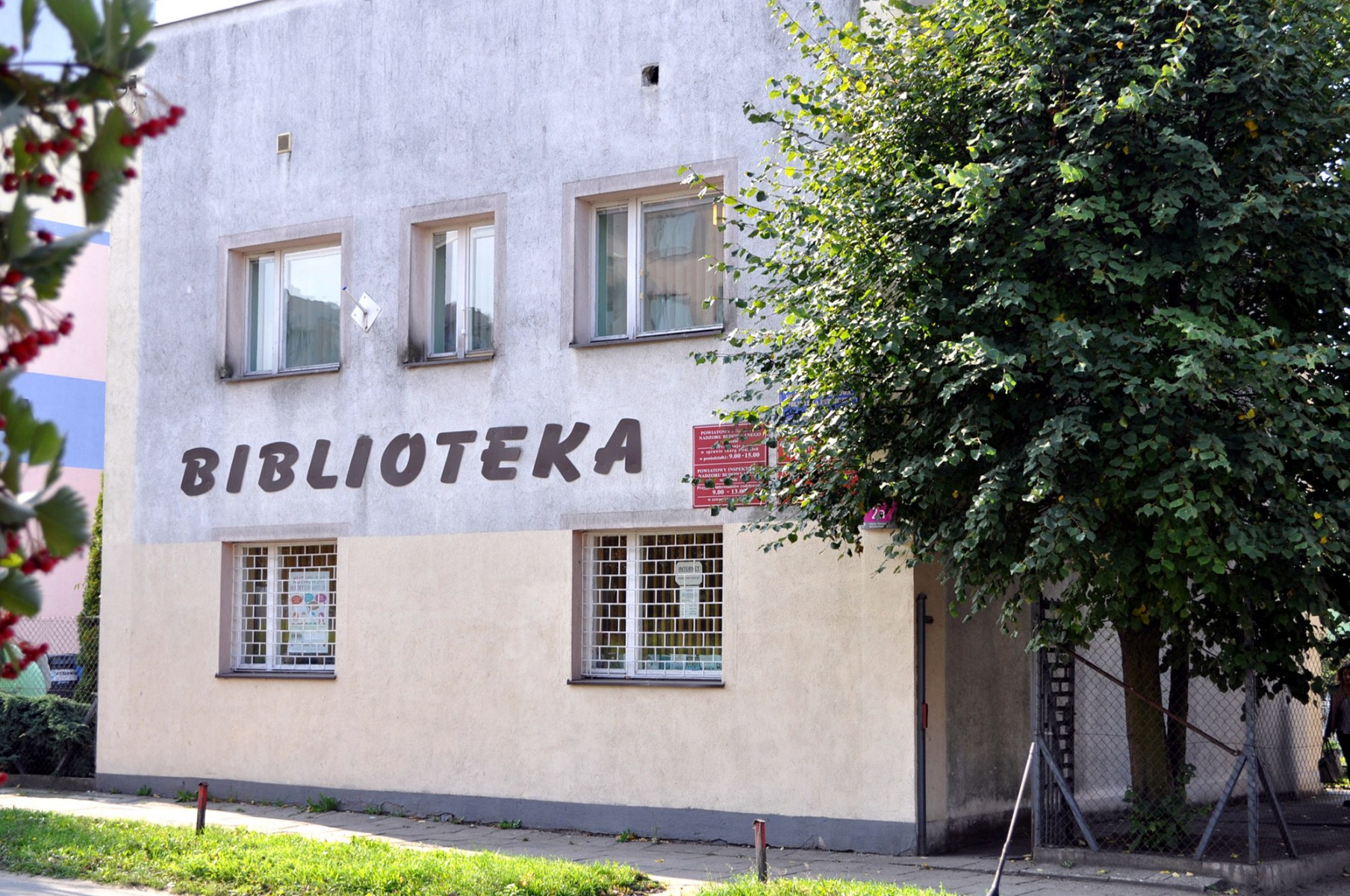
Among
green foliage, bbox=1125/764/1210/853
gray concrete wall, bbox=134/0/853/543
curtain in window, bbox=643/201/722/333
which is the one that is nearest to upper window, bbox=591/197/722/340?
curtain in window, bbox=643/201/722/333

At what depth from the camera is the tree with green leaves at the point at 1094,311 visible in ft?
30.5

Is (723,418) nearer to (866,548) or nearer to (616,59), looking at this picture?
(866,548)

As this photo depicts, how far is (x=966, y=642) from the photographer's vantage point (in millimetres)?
12789

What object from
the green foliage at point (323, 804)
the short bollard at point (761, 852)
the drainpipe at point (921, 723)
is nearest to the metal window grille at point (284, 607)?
the green foliage at point (323, 804)

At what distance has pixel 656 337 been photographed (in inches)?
534

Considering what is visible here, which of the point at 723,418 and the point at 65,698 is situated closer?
the point at 723,418

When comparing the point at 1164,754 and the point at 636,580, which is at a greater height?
the point at 636,580

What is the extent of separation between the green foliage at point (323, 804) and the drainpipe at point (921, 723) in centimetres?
608

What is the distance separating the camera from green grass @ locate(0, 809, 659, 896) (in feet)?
33.0

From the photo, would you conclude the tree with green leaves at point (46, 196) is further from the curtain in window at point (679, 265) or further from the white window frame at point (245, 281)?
the white window frame at point (245, 281)

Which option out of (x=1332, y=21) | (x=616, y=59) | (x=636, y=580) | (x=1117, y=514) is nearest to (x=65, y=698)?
(x=636, y=580)

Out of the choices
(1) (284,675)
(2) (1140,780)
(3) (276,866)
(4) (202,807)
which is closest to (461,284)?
(1) (284,675)

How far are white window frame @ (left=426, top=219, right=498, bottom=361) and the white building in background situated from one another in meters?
0.04

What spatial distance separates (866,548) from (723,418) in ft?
6.31
